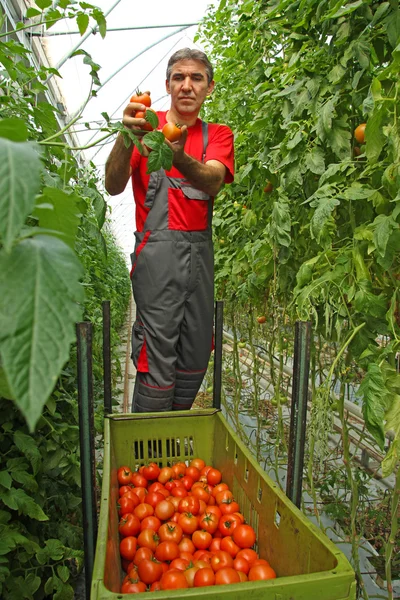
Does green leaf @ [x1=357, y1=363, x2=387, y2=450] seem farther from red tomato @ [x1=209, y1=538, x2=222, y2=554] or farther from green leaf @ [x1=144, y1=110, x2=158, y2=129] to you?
green leaf @ [x1=144, y1=110, x2=158, y2=129]

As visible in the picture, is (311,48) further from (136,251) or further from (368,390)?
(368,390)

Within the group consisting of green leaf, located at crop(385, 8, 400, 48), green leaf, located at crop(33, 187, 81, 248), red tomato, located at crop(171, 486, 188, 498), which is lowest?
red tomato, located at crop(171, 486, 188, 498)

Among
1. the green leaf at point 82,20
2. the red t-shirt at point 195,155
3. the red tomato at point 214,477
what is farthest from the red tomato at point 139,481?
the green leaf at point 82,20

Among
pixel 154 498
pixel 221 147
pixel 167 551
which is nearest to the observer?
pixel 167 551

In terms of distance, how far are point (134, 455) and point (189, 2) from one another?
7135 mm

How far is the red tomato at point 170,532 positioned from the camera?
4.30 feet

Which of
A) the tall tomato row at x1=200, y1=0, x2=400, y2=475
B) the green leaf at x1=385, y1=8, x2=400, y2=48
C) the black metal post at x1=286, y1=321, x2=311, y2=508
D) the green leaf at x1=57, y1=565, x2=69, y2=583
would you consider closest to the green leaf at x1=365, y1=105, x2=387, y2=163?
the tall tomato row at x1=200, y1=0, x2=400, y2=475

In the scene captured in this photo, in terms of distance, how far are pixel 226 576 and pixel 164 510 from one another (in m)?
0.41

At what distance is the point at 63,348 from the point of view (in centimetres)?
32

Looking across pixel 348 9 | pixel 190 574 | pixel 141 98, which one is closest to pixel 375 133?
pixel 348 9

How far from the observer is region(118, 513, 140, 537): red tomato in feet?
4.38

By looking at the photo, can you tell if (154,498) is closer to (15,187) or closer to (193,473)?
(193,473)

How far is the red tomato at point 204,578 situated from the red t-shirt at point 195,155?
1.24 metres

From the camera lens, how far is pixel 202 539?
1.33 metres
